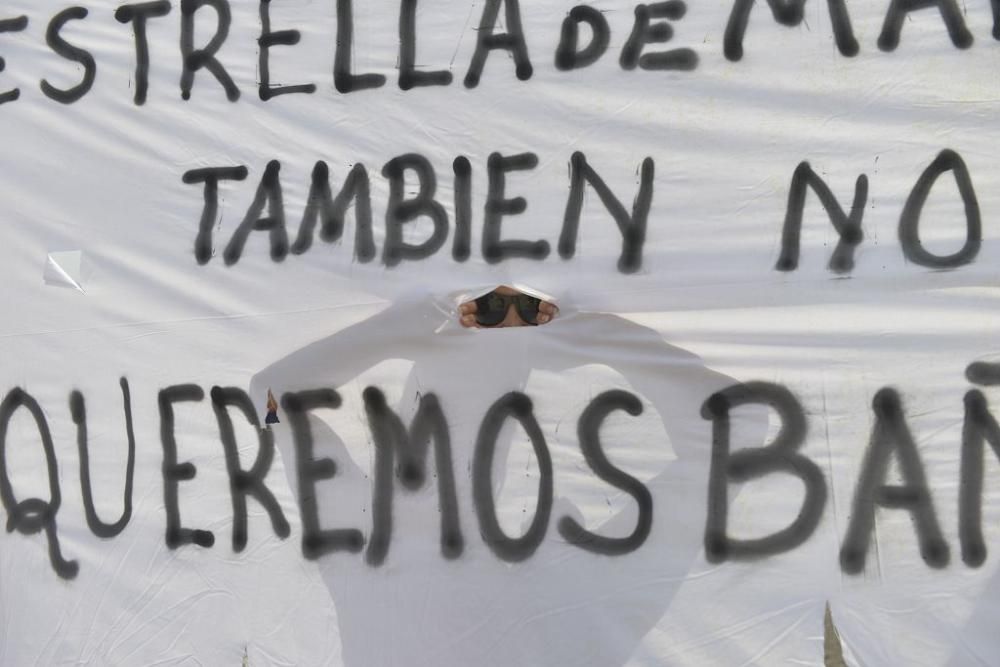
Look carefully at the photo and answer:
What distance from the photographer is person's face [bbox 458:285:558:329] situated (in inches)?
91.5

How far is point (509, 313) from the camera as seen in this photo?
2.38m

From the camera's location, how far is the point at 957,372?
7.10 feet

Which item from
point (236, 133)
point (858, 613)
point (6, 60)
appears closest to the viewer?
point (858, 613)

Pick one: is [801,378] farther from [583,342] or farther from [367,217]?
[367,217]

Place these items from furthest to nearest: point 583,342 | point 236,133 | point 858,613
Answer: point 236,133 < point 583,342 < point 858,613

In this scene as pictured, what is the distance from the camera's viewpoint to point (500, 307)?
7.86ft

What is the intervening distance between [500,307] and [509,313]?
0.03 metres

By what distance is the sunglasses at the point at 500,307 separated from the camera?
7.75 ft

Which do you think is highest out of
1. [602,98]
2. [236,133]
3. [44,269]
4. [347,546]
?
[602,98]

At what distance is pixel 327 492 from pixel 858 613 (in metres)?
1.21

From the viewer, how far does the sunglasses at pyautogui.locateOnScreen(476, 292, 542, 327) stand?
7.75 ft

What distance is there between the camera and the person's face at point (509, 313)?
7.63 ft

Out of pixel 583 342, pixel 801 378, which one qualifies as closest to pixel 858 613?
pixel 801 378

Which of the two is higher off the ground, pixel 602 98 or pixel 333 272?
pixel 602 98
